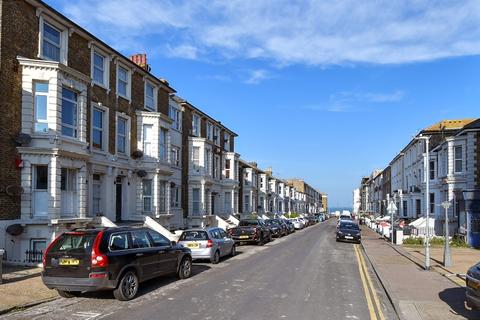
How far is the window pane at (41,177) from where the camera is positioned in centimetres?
1634

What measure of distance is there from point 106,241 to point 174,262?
10.5 feet

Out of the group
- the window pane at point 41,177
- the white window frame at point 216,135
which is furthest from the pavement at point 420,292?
the white window frame at point 216,135

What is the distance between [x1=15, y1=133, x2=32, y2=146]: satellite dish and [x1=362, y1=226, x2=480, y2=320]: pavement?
1281cm

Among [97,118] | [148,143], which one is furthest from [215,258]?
[148,143]

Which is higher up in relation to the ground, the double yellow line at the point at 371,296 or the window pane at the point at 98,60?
the window pane at the point at 98,60

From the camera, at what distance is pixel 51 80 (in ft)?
53.3

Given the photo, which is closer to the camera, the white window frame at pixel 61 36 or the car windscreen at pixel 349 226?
the white window frame at pixel 61 36

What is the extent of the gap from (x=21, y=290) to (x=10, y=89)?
25.0 ft

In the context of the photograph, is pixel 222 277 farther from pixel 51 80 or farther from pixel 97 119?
pixel 97 119

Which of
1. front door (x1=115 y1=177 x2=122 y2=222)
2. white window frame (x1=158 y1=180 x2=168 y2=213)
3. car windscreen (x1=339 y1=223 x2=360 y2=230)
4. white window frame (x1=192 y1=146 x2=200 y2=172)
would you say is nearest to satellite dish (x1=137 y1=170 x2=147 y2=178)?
front door (x1=115 y1=177 x2=122 y2=222)

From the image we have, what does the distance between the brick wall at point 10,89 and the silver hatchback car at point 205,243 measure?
20.7 feet

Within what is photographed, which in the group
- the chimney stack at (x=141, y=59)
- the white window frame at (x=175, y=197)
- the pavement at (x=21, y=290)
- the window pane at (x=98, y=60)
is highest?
the chimney stack at (x=141, y=59)

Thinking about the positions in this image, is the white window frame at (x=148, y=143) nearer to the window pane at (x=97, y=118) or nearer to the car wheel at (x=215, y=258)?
the window pane at (x=97, y=118)

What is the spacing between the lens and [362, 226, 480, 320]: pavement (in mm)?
9270
